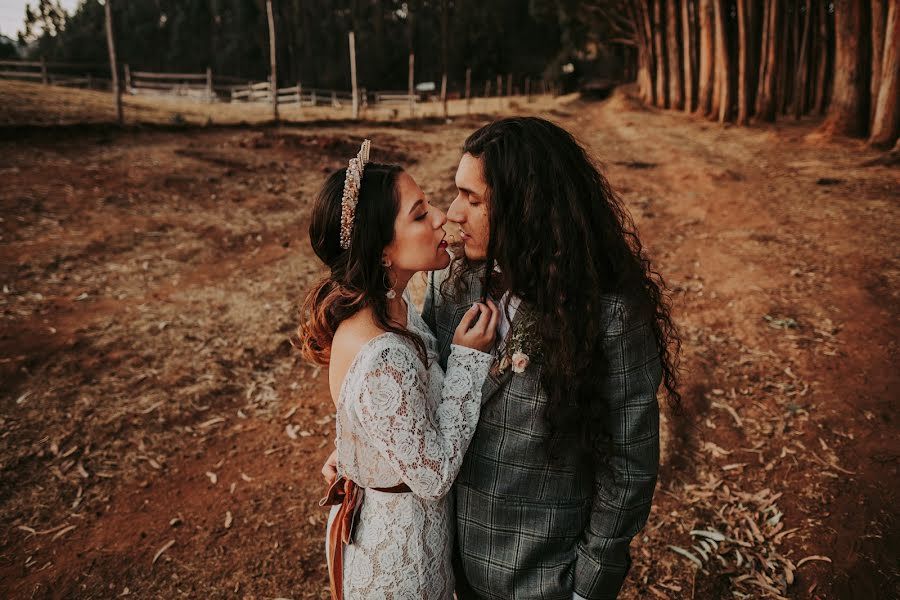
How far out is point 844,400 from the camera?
3.96 metres

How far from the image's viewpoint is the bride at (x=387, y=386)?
1.55 meters

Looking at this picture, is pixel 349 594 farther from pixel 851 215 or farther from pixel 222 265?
pixel 851 215

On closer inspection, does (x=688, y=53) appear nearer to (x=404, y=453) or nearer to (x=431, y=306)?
(x=431, y=306)

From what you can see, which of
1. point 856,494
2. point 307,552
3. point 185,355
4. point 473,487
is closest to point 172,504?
point 307,552

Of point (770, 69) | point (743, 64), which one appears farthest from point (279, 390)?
point (770, 69)

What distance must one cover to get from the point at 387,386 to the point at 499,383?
356mm

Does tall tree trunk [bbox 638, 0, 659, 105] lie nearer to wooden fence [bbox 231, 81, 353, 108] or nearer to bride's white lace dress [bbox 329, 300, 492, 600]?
wooden fence [bbox 231, 81, 353, 108]

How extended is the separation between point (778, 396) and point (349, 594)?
3.69 meters

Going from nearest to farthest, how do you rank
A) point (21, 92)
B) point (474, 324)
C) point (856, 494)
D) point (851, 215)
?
1. point (474, 324)
2. point (856, 494)
3. point (851, 215)
4. point (21, 92)

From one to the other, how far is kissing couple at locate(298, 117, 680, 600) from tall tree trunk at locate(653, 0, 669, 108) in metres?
20.6

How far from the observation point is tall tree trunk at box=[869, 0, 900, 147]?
8523mm

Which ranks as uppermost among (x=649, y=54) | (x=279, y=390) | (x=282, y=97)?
(x=649, y=54)

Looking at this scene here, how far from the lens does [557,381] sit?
5.22 ft

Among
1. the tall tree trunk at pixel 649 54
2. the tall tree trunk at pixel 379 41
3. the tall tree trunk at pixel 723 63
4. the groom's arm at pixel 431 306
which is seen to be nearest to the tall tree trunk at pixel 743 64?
the tall tree trunk at pixel 723 63
